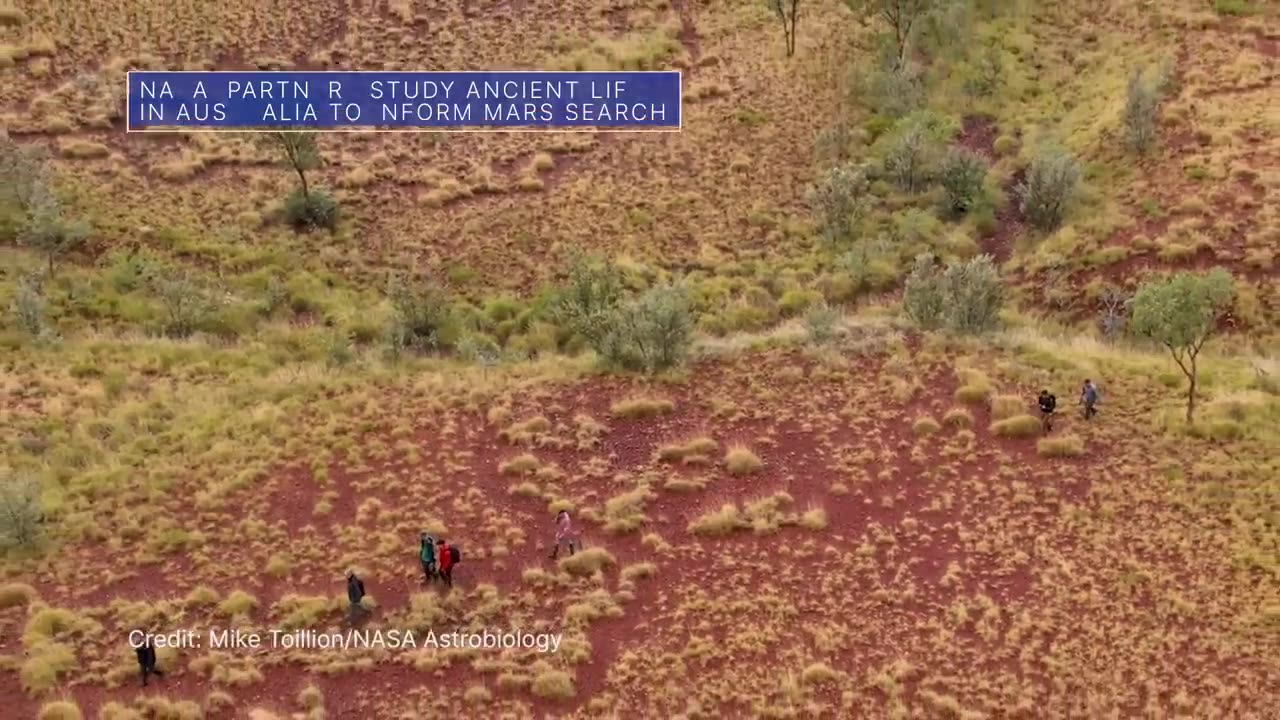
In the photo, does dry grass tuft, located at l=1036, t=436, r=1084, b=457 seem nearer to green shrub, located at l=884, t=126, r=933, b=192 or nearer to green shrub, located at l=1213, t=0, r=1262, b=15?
green shrub, located at l=884, t=126, r=933, b=192

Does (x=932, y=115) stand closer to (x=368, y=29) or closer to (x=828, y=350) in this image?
(x=828, y=350)

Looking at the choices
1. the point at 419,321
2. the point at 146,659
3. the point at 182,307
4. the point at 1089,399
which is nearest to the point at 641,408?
the point at 419,321

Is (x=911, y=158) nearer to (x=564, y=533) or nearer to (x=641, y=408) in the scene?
(x=641, y=408)

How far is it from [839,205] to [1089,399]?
42.6ft

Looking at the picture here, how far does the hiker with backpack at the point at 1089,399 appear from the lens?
80.8 feet

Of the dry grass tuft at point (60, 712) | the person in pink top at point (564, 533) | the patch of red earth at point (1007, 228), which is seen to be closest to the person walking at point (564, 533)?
the person in pink top at point (564, 533)

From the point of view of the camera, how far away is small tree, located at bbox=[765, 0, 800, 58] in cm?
4388

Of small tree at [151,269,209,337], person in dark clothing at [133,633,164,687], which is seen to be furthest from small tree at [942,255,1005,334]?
small tree at [151,269,209,337]

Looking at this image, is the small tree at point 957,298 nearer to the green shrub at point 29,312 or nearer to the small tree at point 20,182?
the green shrub at point 29,312

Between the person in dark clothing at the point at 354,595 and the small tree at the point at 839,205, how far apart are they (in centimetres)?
2014

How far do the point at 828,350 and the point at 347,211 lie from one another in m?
17.1

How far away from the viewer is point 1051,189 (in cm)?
3450

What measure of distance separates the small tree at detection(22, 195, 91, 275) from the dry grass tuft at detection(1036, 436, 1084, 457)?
26450mm

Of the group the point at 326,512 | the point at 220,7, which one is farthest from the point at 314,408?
the point at 220,7
